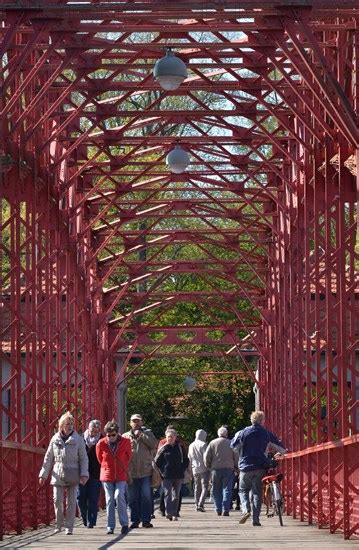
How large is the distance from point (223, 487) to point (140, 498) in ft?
24.1

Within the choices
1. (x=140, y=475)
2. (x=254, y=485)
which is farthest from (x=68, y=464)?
(x=254, y=485)

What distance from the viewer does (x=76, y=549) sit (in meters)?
20.3

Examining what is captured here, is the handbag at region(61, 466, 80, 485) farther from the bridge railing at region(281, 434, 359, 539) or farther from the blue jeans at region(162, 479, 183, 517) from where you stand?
the blue jeans at region(162, 479, 183, 517)

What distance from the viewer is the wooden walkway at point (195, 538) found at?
67.7 ft

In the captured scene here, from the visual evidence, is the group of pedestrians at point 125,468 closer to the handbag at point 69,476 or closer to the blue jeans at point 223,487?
the handbag at point 69,476

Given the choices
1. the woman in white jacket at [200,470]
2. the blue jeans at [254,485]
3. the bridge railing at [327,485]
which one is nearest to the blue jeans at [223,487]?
the bridge railing at [327,485]

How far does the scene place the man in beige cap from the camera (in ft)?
89.9

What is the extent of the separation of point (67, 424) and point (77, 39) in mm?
5882

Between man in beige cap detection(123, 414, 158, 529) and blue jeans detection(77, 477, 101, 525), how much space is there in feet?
2.02

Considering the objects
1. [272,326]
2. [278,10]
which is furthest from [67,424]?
[272,326]

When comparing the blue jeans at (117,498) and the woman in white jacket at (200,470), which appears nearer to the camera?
the blue jeans at (117,498)

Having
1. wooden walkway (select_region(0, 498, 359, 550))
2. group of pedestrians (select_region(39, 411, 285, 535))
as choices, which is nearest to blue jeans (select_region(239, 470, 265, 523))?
group of pedestrians (select_region(39, 411, 285, 535))

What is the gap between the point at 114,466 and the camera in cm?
2564

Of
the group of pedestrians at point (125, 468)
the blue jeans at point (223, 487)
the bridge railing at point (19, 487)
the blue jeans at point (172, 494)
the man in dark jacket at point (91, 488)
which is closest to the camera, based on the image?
the bridge railing at point (19, 487)
